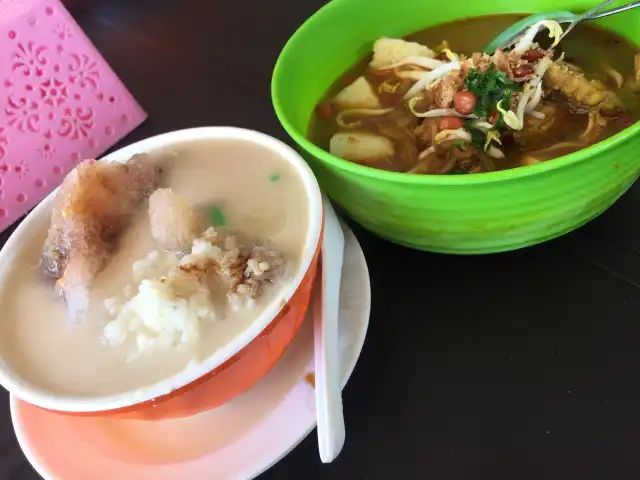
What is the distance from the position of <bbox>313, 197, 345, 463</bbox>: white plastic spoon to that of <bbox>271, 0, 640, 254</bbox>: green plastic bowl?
0.23ft

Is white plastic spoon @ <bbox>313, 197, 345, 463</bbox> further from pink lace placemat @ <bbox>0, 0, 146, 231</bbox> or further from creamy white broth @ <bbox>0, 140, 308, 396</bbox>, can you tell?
pink lace placemat @ <bbox>0, 0, 146, 231</bbox>

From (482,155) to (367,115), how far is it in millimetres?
234

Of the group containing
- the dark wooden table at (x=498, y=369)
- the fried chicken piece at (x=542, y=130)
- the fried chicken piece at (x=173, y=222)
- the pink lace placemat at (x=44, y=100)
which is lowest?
the dark wooden table at (x=498, y=369)

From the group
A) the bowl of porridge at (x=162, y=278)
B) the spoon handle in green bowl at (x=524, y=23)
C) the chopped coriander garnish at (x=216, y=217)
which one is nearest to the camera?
the bowl of porridge at (x=162, y=278)

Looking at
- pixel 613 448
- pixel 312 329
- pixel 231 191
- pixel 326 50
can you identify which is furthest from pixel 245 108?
pixel 613 448

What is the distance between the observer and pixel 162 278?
2.31 feet

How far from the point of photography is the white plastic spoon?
0.67 meters

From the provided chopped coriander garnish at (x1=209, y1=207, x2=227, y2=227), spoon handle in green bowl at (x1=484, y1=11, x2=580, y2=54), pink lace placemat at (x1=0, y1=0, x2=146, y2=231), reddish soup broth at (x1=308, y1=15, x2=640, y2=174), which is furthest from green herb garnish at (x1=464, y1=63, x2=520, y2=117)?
pink lace placemat at (x1=0, y1=0, x2=146, y2=231)

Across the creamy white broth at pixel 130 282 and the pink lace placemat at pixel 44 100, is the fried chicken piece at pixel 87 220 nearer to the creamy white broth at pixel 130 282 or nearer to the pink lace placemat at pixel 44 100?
the creamy white broth at pixel 130 282

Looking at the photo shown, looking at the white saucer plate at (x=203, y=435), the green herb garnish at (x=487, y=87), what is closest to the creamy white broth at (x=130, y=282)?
the white saucer plate at (x=203, y=435)

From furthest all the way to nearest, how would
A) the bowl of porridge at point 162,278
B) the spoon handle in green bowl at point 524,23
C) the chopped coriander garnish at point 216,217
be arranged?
the spoon handle in green bowl at point 524,23 → the chopped coriander garnish at point 216,217 → the bowl of porridge at point 162,278

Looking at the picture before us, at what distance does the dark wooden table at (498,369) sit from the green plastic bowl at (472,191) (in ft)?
0.18

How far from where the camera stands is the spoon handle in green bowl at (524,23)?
3.41ft

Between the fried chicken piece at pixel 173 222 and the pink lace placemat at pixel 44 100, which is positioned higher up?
the pink lace placemat at pixel 44 100
